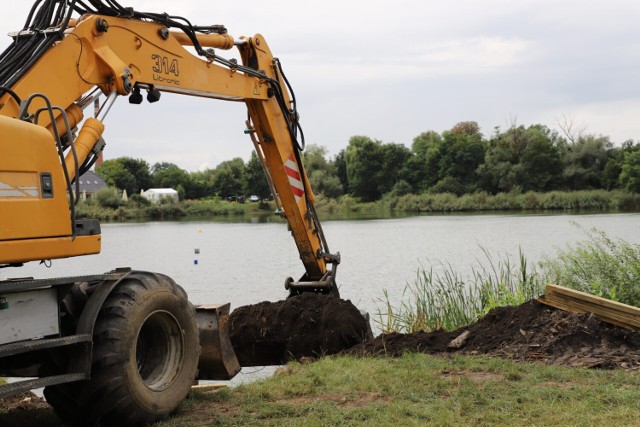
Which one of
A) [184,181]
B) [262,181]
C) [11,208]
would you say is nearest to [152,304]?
[11,208]

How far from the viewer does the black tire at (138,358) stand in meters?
5.42

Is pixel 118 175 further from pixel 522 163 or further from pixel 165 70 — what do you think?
pixel 165 70

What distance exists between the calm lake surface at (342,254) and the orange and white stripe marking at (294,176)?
13.0 feet

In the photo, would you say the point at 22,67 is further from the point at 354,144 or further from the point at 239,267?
the point at 354,144

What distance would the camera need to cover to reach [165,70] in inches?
302

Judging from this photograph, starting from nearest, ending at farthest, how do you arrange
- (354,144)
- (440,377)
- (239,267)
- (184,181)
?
(440,377) → (239,267) → (354,144) → (184,181)

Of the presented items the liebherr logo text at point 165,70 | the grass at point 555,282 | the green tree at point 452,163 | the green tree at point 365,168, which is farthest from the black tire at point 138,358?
the green tree at point 365,168

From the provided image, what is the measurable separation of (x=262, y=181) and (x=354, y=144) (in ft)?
34.1

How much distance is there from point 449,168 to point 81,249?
63.4 m

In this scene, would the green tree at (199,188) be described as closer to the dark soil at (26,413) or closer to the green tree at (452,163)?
the green tree at (452,163)

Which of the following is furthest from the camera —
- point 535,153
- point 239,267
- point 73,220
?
point 535,153

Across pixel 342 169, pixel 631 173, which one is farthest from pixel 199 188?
pixel 631 173

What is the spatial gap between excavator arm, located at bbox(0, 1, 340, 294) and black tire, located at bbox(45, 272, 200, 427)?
1.77ft

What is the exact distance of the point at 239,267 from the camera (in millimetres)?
22438
